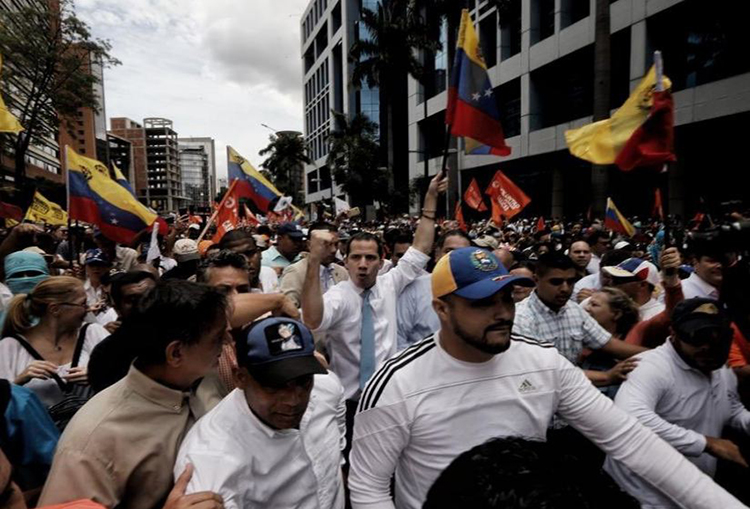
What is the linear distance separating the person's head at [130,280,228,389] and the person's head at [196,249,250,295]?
1.15 m

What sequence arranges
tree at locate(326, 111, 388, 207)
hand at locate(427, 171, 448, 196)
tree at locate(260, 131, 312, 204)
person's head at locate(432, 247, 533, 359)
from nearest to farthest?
person's head at locate(432, 247, 533, 359), hand at locate(427, 171, 448, 196), tree at locate(326, 111, 388, 207), tree at locate(260, 131, 312, 204)

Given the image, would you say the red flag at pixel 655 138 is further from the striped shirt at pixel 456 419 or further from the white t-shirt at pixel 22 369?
the white t-shirt at pixel 22 369

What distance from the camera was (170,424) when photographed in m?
1.61

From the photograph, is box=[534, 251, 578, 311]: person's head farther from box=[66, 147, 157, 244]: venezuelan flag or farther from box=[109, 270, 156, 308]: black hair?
box=[66, 147, 157, 244]: venezuelan flag

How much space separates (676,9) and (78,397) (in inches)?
885

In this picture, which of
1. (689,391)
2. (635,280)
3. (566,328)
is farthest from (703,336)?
(635,280)

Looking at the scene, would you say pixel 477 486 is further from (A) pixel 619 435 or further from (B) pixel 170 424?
(B) pixel 170 424

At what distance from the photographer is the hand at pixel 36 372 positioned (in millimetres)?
2467

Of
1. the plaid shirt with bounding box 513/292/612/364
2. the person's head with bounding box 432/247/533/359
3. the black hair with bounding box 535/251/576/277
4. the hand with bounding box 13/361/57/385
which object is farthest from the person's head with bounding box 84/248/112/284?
the person's head with bounding box 432/247/533/359

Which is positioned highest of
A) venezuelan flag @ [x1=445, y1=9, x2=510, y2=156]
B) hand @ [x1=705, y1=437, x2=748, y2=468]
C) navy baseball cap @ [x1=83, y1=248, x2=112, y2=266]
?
venezuelan flag @ [x1=445, y1=9, x2=510, y2=156]

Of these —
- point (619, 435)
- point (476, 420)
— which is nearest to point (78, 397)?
point (476, 420)

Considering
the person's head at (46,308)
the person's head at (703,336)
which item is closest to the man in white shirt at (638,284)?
the person's head at (703,336)

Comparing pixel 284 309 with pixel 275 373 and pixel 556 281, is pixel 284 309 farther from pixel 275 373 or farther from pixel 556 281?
pixel 556 281

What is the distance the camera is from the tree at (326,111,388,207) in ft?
126
